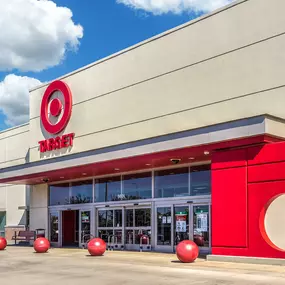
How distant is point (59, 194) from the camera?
29.7 m

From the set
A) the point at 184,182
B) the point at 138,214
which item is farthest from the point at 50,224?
the point at 184,182

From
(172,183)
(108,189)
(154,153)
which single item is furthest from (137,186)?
(154,153)

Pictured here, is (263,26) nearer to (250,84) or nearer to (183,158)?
(250,84)

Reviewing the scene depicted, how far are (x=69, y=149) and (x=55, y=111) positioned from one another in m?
2.50

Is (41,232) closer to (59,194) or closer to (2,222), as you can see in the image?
(59,194)

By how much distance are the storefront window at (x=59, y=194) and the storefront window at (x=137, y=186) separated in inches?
202

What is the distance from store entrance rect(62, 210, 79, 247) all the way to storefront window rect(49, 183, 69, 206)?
0.76 metres

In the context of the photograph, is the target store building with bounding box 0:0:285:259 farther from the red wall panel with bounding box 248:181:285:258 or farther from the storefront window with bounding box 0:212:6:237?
the storefront window with bounding box 0:212:6:237

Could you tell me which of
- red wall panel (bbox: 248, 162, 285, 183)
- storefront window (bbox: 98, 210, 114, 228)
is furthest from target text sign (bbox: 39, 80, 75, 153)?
red wall panel (bbox: 248, 162, 285, 183)

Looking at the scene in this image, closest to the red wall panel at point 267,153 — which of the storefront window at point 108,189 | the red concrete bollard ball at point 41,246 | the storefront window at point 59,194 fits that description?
the storefront window at point 108,189

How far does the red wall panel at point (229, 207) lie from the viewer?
17.4 m

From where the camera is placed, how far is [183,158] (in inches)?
817

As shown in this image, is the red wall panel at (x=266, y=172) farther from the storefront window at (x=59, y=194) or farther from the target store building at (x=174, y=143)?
Answer: the storefront window at (x=59, y=194)

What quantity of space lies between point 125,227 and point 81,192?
426 cm
